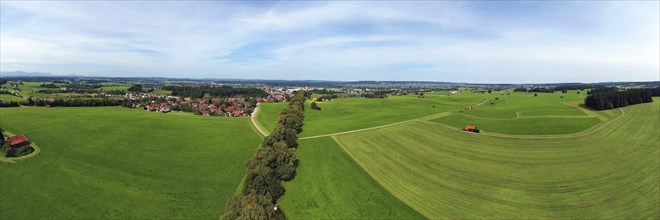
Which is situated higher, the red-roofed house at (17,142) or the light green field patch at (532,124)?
the light green field patch at (532,124)

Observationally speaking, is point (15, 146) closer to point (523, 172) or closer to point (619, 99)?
point (523, 172)

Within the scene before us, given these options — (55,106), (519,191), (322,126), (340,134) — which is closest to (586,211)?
(519,191)

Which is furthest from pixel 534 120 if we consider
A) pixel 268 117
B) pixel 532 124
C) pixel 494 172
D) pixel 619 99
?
pixel 268 117

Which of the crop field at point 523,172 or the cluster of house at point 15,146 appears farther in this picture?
the cluster of house at point 15,146

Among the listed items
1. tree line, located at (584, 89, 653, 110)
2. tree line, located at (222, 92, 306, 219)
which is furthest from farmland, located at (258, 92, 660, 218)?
tree line, located at (584, 89, 653, 110)

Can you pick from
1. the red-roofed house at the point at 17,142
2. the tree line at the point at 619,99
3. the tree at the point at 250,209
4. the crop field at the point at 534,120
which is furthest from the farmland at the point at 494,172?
the red-roofed house at the point at 17,142

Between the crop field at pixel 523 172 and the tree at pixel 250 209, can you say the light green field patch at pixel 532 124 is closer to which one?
the crop field at pixel 523 172
